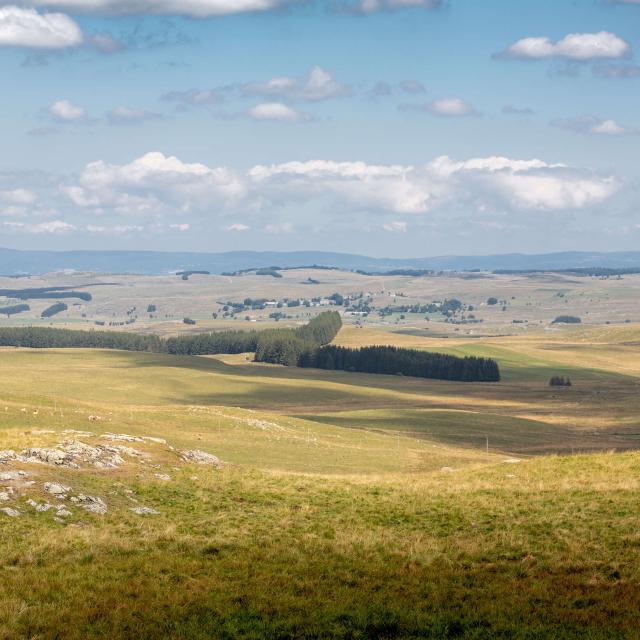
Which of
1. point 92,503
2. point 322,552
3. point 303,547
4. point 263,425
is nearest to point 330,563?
point 322,552

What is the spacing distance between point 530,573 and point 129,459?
21.4m

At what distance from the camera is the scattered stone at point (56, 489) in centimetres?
3084

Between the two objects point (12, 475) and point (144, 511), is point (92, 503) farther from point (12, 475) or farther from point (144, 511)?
point (12, 475)

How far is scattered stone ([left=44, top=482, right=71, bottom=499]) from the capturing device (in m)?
30.8

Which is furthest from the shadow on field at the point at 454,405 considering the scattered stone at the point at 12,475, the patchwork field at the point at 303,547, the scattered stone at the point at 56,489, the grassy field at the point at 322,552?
the scattered stone at the point at 12,475

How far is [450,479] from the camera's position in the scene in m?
40.6

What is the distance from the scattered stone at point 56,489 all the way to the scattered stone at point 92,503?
474 millimetres

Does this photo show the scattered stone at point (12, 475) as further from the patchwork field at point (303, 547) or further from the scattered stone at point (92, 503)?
the scattered stone at point (92, 503)

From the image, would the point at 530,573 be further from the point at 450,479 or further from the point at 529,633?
the point at 450,479

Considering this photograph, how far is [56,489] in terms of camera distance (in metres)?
31.1

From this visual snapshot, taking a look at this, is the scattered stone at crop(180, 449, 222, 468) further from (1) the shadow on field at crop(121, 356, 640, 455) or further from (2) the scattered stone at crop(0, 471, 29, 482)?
(1) the shadow on field at crop(121, 356, 640, 455)

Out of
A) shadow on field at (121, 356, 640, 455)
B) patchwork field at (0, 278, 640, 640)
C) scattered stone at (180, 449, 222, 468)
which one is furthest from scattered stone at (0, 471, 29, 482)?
shadow on field at (121, 356, 640, 455)

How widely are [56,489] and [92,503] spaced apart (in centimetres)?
143

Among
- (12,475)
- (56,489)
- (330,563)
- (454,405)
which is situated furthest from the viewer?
(454,405)
